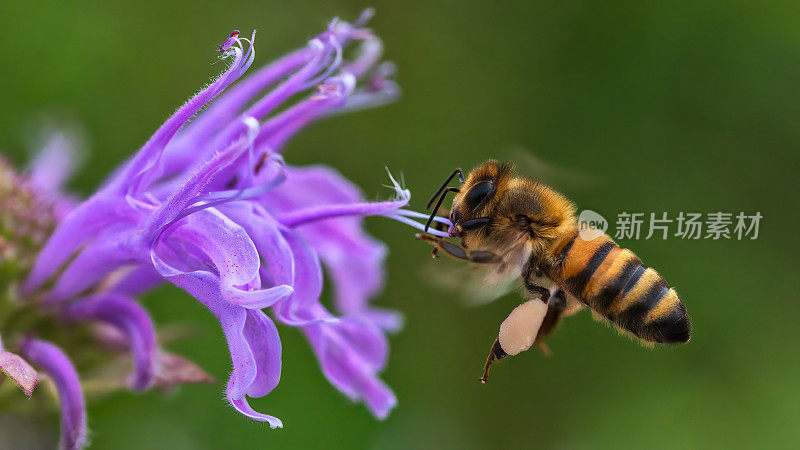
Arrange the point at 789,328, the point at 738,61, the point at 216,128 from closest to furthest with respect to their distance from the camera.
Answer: the point at 216,128 < the point at 789,328 < the point at 738,61

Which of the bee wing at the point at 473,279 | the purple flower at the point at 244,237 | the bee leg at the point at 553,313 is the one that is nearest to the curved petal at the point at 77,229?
the purple flower at the point at 244,237

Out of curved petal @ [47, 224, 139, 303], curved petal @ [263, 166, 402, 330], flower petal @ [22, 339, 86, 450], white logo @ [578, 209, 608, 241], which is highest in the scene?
white logo @ [578, 209, 608, 241]

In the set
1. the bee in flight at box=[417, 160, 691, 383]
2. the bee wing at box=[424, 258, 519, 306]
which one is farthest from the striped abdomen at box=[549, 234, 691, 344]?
the bee wing at box=[424, 258, 519, 306]

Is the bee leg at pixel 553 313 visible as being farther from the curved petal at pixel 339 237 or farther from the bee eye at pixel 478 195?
the curved petal at pixel 339 237

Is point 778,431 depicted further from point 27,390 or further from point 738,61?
point 27,390

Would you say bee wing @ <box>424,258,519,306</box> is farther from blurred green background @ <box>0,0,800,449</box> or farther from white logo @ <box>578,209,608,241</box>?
blurred green background @ <box>0,0,800,449</box>

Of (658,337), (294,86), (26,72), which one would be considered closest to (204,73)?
(26,72)
